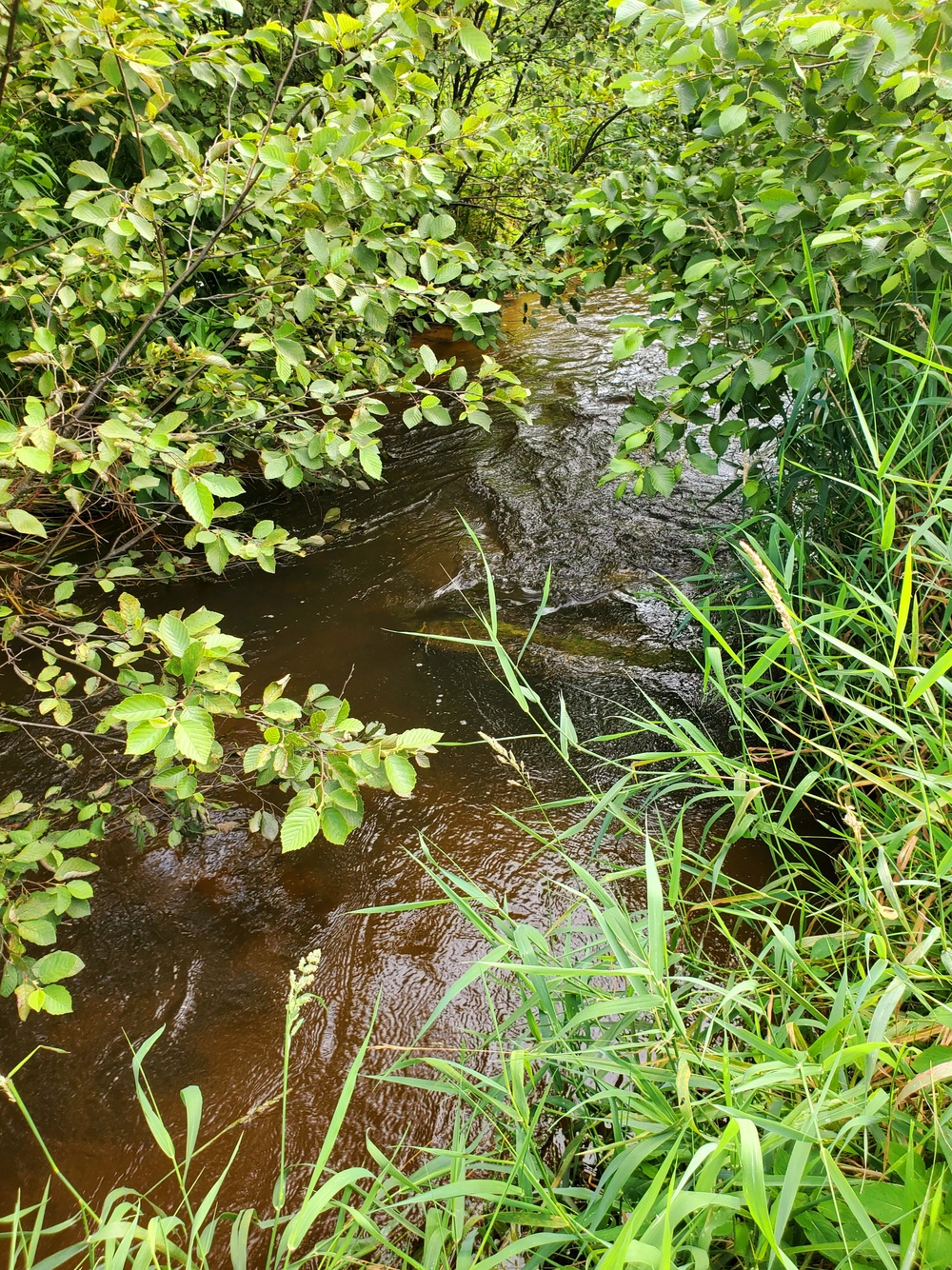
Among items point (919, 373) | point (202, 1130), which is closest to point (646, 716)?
point (919, 373)

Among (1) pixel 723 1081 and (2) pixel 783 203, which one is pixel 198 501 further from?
(2) pixel 783 203

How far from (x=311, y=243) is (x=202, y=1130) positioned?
2.33 meters

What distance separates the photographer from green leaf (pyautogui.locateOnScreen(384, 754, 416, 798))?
1590mm

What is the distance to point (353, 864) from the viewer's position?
102 inches

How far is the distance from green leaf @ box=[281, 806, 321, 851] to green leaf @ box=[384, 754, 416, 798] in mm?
182

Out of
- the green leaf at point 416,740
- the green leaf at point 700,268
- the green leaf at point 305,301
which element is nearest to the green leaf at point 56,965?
the green leaf at point 416,740

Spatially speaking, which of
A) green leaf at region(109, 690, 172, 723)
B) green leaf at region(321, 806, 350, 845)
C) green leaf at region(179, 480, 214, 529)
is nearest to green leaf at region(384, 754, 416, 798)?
green leaf at region(321, 806, 350, 845)

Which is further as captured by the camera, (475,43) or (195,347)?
(195,347)

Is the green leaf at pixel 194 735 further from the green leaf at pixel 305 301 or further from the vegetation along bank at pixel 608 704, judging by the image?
the green leaf at pixel 305 301

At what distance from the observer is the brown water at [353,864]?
1.97 meters

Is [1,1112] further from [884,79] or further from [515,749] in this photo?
[884,79]

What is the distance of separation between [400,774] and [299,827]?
235 mm

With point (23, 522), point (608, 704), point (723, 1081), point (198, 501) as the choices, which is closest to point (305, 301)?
point (198, 501)

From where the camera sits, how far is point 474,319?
2.42 metres
